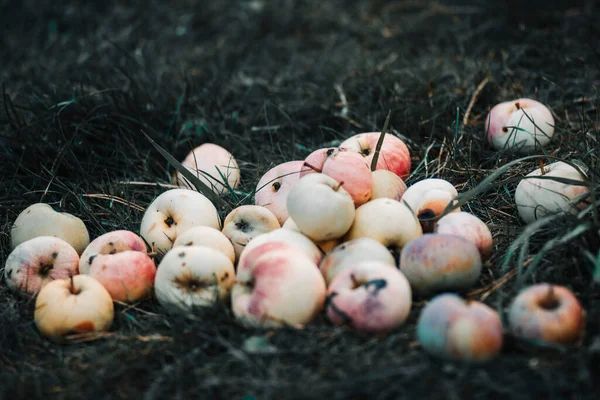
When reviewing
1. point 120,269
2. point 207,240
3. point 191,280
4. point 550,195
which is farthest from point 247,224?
point 550,195

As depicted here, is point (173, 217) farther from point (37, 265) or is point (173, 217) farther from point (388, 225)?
point (388, 225)

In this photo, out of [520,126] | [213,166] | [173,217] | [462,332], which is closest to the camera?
[462,332]

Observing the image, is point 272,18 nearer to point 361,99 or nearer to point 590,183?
point 361,99

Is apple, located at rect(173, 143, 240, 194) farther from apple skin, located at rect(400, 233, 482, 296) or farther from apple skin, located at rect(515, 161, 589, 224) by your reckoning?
apple skin, located at rect(515, 161, 589, 224)

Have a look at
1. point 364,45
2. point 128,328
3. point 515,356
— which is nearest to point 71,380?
point 128,328

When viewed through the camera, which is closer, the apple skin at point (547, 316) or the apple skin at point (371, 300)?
the apple skin at point (547, 316)

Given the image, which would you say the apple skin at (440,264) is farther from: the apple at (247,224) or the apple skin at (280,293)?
the apple at (247,224)

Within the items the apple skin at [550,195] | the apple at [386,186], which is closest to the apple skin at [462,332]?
the apple skin at [550,195]
